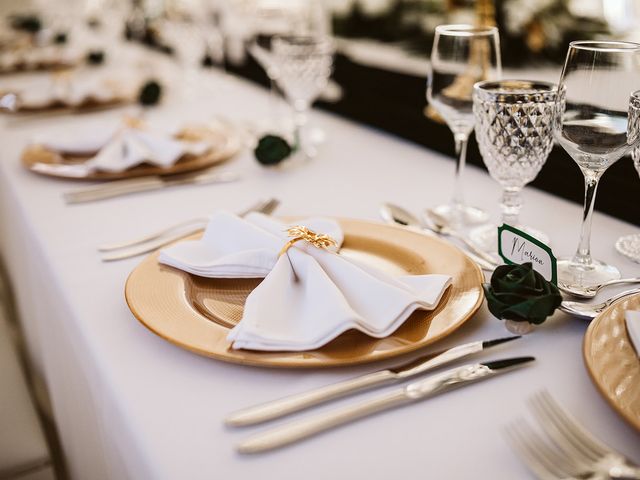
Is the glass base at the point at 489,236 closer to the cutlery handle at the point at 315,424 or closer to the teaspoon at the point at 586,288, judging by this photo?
the teaspoon at the point at 586,288

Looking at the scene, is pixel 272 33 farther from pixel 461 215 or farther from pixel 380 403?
pixel 380 403

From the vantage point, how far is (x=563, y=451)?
452 millimetres

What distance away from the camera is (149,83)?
1687mm

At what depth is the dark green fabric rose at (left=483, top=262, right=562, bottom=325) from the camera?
0.57m

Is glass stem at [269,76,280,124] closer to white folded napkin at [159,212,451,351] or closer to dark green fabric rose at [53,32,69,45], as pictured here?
white folded napkin at [159,212,451,351]

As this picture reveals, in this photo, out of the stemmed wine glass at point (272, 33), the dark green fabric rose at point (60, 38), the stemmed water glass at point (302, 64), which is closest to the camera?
the stemmed water glass at point (302, 64)

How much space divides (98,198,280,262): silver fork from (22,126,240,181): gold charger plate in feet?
0.81

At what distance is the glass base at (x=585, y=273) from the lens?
71 cm

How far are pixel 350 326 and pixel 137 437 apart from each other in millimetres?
192

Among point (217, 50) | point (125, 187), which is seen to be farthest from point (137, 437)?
point (217, 50)

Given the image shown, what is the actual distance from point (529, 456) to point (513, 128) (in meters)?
0.43

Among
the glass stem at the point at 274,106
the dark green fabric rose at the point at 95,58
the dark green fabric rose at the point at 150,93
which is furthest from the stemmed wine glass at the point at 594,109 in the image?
the dark green fabric rose at the point at 95,58

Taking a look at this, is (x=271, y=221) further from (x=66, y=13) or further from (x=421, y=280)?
(x=66, y=13)

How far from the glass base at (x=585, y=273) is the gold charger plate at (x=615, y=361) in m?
0.11
